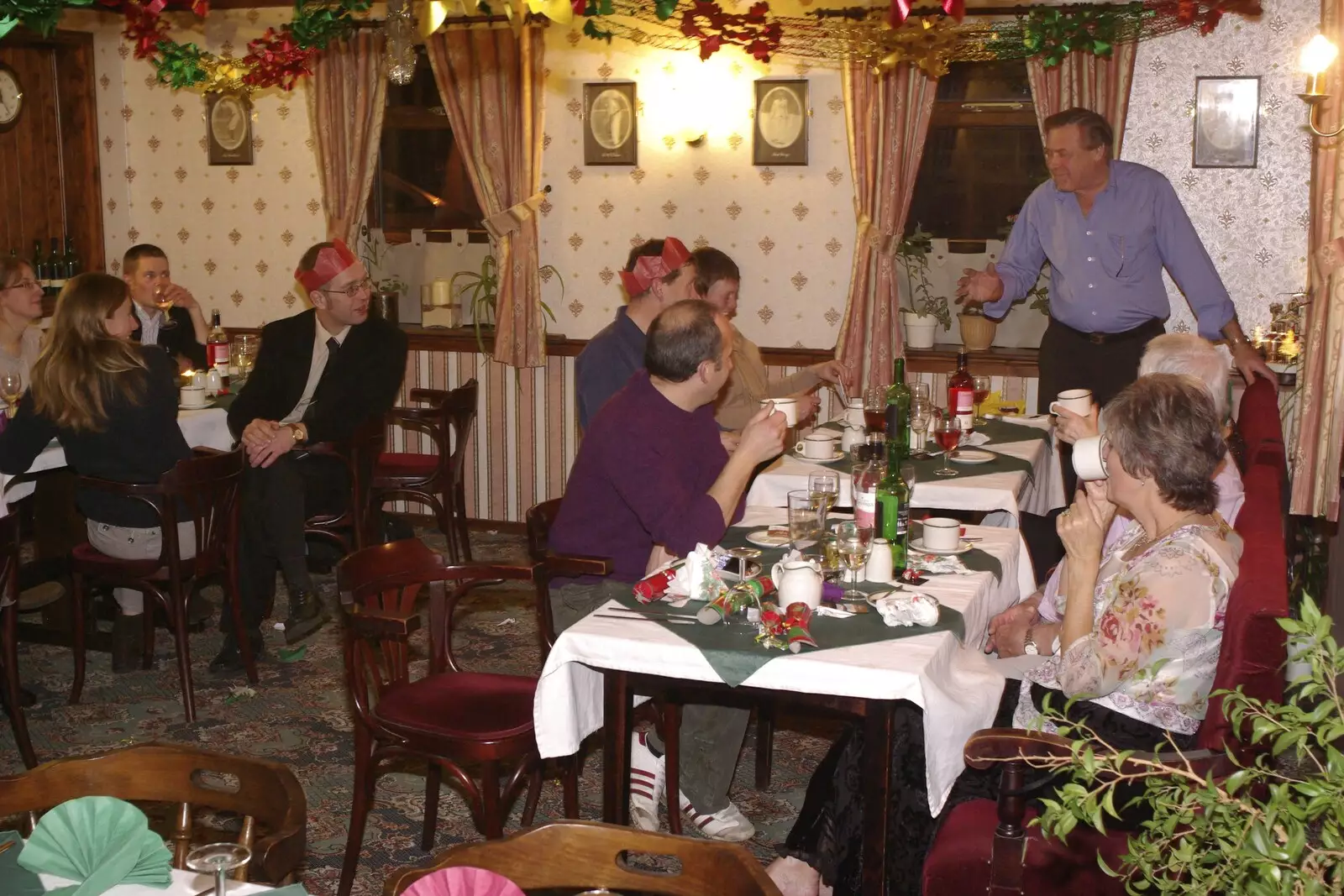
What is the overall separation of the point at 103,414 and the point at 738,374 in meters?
2.39

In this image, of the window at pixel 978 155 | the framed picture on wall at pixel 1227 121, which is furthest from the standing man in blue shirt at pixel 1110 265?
the window at pixel 978 155

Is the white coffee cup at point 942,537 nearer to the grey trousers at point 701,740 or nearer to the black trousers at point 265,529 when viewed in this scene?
the grey trousers at point 701,740

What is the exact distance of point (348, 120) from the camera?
7.71 metres

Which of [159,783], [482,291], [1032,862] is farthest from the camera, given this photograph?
[482,291]

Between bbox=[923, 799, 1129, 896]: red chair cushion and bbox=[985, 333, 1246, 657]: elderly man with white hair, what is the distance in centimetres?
58

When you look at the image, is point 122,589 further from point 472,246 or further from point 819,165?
point 819,165

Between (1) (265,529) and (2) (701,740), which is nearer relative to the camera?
(2) (701,740)

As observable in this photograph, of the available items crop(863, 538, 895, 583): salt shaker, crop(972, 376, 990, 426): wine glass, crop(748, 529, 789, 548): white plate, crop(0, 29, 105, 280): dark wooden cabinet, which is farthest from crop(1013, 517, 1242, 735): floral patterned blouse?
crop(0, 29, 105, 280): dark wooden cabinet

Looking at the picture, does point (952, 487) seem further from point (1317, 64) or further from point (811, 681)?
point (1317, 64)

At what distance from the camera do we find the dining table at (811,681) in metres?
2.72

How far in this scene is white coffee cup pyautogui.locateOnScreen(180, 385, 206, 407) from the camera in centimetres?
605

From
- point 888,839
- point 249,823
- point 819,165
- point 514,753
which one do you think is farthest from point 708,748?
point 819,165

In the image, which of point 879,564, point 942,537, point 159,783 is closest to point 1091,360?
point 942,537

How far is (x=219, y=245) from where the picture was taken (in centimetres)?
823
